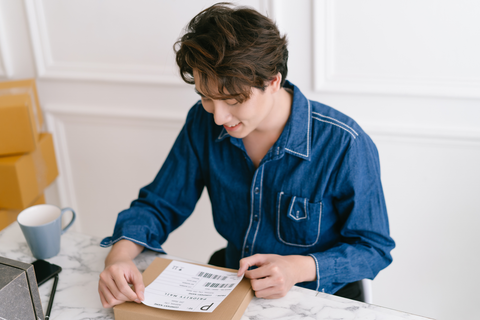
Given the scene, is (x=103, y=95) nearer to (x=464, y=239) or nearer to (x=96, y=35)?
(x=96, y=35)

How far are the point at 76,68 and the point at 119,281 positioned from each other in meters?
1.23

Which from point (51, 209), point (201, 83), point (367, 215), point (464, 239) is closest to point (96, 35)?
point (51, 209)

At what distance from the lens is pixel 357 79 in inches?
55.1

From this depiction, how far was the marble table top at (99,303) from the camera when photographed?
77cm

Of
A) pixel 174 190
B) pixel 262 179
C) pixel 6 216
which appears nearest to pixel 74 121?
pixel 6 216

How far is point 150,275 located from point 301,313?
31cm

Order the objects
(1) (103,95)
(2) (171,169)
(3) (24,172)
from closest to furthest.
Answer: (2) (171,169)
(3) (24,172)
(1) (103,95)

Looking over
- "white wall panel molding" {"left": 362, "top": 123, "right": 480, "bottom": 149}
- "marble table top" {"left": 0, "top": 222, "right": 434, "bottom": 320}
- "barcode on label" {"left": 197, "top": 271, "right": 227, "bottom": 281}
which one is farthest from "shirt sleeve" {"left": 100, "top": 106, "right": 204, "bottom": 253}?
"white wall panel molding" {"left": 362, "top": 123, "right": 480, "bottom": 149}

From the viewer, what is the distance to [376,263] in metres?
0.96

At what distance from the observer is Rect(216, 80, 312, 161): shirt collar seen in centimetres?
99

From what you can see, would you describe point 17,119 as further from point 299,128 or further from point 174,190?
point 299,128

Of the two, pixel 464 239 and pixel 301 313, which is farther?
pixel 464 239

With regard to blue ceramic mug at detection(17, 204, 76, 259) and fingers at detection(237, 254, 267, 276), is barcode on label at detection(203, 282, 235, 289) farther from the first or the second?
blue ceramic mug at detection(17, 204, 76, 259)

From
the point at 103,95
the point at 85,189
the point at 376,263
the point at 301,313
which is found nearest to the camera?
the point at 301,313
